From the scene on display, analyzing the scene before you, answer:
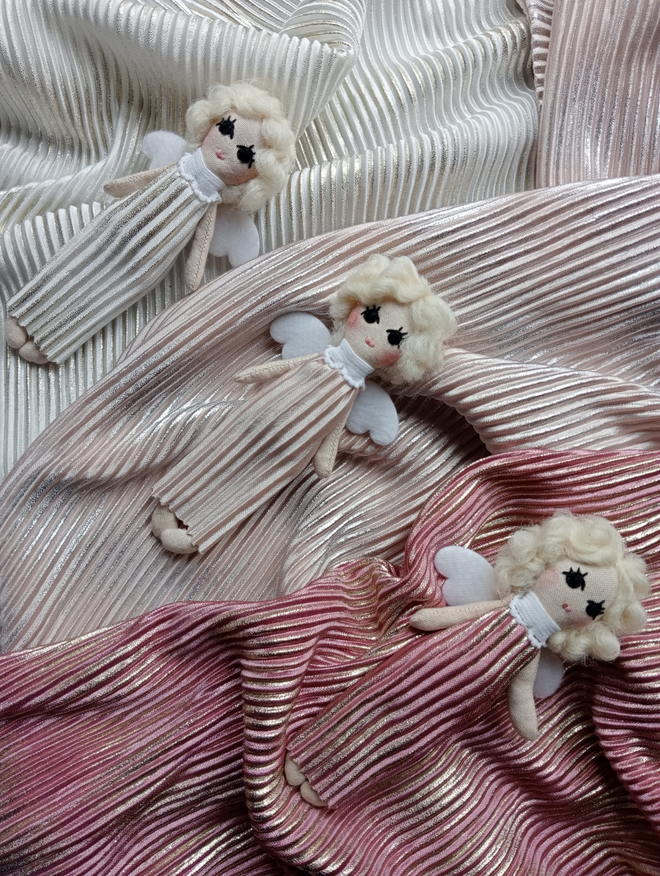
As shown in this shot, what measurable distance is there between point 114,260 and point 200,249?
97 mm

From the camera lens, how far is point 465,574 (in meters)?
0.81

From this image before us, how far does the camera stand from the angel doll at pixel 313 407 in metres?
0.82

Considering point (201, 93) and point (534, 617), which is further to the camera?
point (201, 93)

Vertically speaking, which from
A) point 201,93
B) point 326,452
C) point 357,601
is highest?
point 201,93

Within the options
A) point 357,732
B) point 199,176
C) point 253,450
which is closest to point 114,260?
point 199,176

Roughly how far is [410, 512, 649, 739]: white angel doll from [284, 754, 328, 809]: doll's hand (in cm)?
18

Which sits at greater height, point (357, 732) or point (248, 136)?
point (248, 136)

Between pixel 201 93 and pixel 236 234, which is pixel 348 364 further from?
pixel 201 93

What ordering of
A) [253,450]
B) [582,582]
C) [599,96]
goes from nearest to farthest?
[582,582], [253,450], [599,96]

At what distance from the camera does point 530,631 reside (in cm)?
77

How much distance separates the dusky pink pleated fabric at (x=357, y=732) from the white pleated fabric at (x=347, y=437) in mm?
70

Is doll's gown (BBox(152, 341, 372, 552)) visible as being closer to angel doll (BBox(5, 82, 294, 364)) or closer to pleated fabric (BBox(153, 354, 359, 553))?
pleated fabric (BBox(153, 354, 359, 553))

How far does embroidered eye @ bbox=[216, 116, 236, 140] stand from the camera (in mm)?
856

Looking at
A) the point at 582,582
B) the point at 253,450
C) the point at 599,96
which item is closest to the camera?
the point at 582,582
